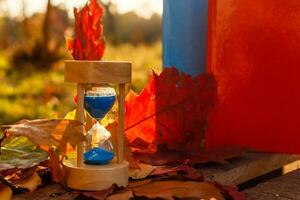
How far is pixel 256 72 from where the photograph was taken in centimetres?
132

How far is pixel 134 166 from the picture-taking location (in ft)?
3.59

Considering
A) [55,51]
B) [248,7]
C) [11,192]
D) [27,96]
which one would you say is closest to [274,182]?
[248,7]

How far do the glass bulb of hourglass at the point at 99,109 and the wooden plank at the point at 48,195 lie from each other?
0.09m

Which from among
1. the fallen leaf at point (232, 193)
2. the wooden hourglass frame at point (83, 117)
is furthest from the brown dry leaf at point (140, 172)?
the fallen leaf at point (232, 193)

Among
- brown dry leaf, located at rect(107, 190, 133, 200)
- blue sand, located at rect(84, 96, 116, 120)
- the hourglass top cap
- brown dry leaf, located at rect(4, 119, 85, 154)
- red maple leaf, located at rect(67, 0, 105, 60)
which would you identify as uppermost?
red maple leaf, located at rect(67, 0, 105, 60)

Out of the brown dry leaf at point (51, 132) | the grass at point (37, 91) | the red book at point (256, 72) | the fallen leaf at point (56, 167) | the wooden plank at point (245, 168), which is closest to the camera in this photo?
the brown dry leaf at point (51, 132)

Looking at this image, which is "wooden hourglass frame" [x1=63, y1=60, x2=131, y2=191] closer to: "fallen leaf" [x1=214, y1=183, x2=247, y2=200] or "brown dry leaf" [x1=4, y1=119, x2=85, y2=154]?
"brown dry leaf" [x1=4, y1=119, x2=85, y2=154]

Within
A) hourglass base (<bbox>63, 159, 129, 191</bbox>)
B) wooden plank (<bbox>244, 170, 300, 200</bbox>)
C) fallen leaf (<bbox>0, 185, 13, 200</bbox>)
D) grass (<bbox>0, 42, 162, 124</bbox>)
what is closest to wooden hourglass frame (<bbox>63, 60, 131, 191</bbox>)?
hourglass base (<bbox>63, 159, 129, 191</bbox>)

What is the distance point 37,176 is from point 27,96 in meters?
2.58

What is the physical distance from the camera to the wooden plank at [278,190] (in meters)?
1.04

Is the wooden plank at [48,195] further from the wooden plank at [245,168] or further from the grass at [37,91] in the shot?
the grass at [37,91]

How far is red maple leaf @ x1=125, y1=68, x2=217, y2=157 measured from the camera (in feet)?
4.02

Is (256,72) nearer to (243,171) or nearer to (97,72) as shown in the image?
(243,171)

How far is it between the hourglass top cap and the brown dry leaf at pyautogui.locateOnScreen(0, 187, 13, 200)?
213 millimetres
